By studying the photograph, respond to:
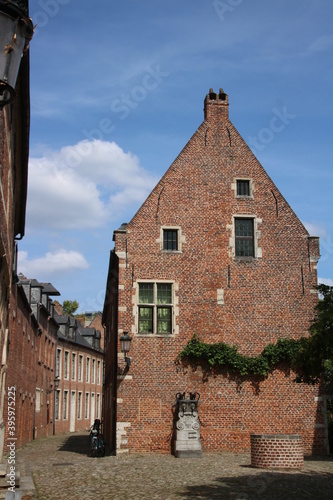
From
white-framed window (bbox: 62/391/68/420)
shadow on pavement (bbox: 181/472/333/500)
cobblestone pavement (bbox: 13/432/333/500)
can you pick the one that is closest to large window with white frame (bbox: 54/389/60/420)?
white-framed window (bbox: 62/391/68/420)

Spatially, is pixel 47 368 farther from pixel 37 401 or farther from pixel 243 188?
pixel 243 188

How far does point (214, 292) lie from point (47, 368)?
1780 cm

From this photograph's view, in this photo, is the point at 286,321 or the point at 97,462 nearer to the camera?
the point at 97,462

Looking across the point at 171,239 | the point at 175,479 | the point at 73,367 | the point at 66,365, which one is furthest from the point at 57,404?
the point at 175,479

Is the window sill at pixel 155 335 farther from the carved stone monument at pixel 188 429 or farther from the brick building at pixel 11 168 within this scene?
the brick building at pixel 11 168

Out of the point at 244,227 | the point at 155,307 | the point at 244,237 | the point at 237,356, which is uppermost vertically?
the point at 244,227

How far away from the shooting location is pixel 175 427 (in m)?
17.2

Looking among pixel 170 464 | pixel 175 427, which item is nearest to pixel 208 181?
pixel 175 427

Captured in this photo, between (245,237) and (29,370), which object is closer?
(245,237)

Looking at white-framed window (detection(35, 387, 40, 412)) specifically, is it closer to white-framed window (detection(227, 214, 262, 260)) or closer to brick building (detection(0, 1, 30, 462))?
brick building (detection(0, 1, 30, 462))

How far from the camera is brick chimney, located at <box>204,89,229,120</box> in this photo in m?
20.3

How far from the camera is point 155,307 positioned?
1825 centimetres

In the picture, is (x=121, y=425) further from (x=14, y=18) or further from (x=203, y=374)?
(x=14, y=18)

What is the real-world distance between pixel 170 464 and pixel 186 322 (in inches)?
200
